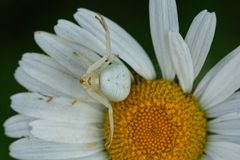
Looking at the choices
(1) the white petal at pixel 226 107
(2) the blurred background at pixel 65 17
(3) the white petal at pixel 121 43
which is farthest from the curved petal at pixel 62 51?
(1) the white petal at pixel 226 107

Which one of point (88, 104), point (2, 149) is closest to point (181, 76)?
point (88, 104)

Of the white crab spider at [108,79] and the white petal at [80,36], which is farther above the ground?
the white petal at [80,36]

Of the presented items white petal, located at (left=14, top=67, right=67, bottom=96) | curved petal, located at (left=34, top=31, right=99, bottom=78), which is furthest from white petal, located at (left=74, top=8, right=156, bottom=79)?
white petal, located at (left=14, top=67, right=67, bottom=96)

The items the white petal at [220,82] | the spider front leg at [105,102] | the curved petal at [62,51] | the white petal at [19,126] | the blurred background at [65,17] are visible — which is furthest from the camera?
the blurred background at [65,17]

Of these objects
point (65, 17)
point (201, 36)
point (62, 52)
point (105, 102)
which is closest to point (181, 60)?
point (201, 36)

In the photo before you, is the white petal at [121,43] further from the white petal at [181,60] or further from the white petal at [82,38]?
the white petal at [181,60]

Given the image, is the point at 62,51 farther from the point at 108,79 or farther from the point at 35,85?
the point at 108,79

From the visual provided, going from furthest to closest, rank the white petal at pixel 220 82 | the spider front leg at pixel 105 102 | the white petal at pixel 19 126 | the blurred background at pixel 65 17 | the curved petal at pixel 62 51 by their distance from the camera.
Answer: the blurred background at pixel 65 17, the white petal at pixel 19 126, the curved petal at pixel 62 51, the spider front leg at pixel 105 102, the white petal at pixel 220 82
